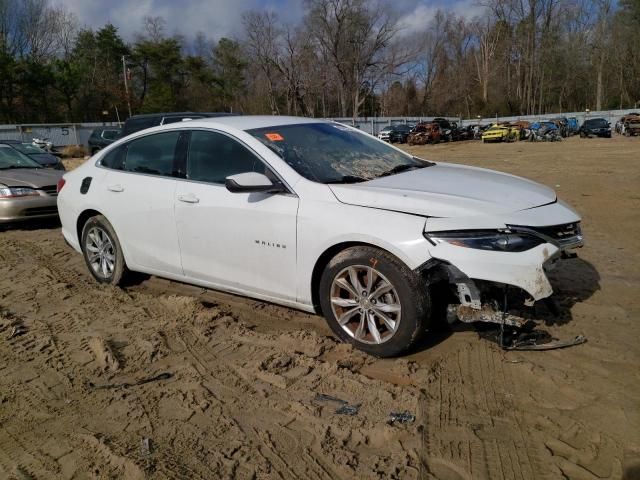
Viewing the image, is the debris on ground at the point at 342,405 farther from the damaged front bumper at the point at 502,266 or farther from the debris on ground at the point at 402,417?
the damaged front bumper at the point at 502,266

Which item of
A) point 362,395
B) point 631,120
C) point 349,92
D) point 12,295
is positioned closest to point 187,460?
point 362,395

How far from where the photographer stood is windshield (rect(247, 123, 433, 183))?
3.86 m

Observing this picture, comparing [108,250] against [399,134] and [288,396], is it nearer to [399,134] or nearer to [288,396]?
[288,396]

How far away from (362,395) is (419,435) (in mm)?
481

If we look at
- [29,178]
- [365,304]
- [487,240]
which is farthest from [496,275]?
[29,178]

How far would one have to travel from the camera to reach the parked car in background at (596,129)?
37125 millimetres

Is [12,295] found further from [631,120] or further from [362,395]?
[631,120]

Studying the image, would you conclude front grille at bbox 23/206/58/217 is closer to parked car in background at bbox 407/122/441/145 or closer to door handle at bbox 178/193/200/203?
door handle at bbox 178/193/200/203

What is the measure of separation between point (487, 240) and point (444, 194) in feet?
1.50

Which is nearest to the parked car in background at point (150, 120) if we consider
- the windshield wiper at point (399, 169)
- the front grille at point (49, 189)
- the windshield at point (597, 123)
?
the front grille at point (49, 189)

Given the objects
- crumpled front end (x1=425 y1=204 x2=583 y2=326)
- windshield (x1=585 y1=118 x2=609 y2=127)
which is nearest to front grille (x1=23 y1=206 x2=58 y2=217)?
crumpled front end (x1=425 y1=204 x2=583 y2=326)

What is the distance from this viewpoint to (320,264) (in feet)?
12.0

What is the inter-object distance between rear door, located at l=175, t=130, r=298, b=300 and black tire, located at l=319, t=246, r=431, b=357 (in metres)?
0.32

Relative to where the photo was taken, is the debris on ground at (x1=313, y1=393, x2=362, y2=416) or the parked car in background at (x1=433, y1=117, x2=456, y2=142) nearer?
the debris on ground at (x1=313, y1=393, x2=362, y2=416)
